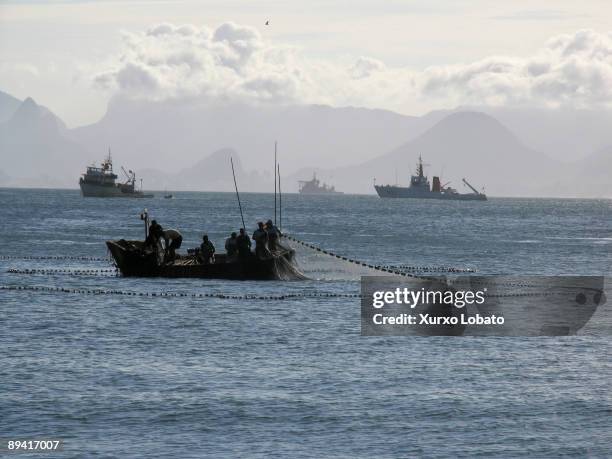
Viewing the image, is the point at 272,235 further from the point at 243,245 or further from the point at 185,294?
the point at 185,294

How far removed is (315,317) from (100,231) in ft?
247

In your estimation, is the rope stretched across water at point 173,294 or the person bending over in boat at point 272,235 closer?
the rope stretched across water at point 173,294

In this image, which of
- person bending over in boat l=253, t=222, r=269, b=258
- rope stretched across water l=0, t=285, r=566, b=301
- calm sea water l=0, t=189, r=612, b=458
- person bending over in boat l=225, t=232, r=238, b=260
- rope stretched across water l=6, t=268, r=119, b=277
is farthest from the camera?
rope stretched across water l=6, t=268, r=119, b=277

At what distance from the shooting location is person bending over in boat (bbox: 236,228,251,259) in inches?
1977

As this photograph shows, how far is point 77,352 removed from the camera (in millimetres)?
33031

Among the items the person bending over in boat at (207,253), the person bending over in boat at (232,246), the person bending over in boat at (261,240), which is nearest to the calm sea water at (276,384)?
the person bending over in boat at (261,240)

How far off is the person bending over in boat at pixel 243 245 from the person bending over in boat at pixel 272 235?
0.91 m

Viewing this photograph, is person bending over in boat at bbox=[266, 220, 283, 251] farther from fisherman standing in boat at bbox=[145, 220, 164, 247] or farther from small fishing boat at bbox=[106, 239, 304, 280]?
fisherman standing in boat at bbox=[145, 220, 164, 247]

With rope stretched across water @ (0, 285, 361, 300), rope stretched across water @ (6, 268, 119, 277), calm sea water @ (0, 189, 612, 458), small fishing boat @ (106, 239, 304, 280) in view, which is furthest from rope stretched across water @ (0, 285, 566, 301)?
rope stretched across water @ (6, 268, 119, 277)

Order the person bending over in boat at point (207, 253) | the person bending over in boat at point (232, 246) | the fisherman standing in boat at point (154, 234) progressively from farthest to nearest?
the person bending over in boat at point (207, 253) < the fisherman standing in boat at point (154, 234) < the person bending over in boat at point (232, 246)

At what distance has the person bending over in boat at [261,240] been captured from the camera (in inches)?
1950

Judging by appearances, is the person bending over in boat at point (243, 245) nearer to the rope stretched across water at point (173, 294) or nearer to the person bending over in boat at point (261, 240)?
the person bending over in boat at point (261, 240)

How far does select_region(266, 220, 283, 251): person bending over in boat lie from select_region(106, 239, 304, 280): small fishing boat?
1.01ft

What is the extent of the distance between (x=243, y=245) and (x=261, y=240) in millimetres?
1427
